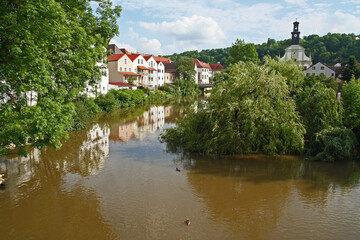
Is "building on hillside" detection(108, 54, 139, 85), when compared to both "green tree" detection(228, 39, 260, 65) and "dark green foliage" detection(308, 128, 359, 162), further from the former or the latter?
"dark green foliage" detection(308, 128, 359, 162)

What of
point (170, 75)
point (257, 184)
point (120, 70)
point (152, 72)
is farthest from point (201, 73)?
point (257, 184)

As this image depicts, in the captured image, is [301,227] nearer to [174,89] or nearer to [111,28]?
[111,28]

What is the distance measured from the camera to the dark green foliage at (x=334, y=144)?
Answer: 16416 millimetres

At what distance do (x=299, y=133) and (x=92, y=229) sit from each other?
12477 mm

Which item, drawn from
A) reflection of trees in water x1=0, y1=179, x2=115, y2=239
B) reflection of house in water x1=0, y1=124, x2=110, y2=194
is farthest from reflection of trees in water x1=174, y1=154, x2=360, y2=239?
reflection of house in water x1=0, y1=124, x2=110, y2=194

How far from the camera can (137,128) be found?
2800cm

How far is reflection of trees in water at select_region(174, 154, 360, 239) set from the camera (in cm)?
1071

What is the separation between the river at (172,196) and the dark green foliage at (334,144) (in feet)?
2.09

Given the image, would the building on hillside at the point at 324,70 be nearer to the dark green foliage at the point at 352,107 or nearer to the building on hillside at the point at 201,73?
the building on hillside at the point at 201,73

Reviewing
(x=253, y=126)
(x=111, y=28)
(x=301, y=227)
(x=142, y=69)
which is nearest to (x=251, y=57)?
(x=142, y=69)

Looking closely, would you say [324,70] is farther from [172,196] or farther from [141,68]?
[172,196]

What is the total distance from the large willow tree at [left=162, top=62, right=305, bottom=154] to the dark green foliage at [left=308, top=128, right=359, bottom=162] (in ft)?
3.76

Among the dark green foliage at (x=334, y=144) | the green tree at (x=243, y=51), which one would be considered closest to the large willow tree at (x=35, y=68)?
the dark green foliage at (x=334, y=144)

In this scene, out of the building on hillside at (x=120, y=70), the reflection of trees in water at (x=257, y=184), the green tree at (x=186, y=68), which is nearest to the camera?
the reflection of trees in water at (x=257, y=184)
